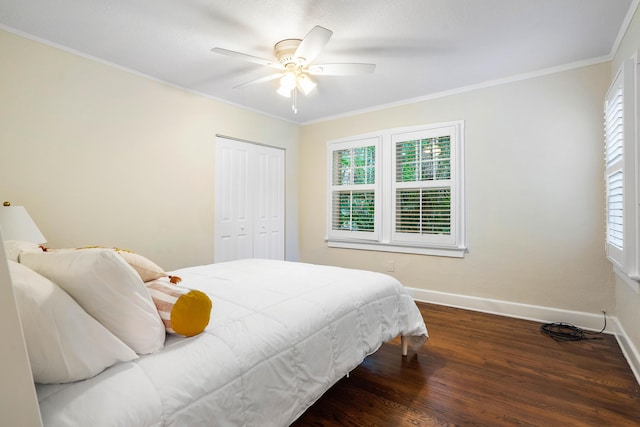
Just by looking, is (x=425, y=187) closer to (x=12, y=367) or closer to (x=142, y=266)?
(x=142, y=266)

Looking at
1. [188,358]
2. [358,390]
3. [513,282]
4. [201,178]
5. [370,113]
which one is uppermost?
[370,113]

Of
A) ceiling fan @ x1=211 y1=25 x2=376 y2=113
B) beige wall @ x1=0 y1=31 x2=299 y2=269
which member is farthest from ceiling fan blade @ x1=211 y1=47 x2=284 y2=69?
beige wall @ x1=0 y1=31 x2=299 y2=269

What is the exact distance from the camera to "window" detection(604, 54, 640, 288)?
6.17 feet

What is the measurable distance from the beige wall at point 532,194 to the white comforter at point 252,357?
153cm

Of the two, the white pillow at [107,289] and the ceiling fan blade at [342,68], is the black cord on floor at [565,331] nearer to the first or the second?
the ceiling fan blade at [342,68]

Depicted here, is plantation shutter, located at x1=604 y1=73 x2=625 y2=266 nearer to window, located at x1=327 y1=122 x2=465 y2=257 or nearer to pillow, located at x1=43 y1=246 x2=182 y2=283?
window, located at x1=327 y1=122 x2=465 y2=257

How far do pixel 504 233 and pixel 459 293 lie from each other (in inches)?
31.4

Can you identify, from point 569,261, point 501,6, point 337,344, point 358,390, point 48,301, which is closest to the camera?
point 48,301

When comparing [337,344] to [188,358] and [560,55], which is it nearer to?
[188,358]

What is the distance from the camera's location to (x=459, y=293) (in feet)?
11.1

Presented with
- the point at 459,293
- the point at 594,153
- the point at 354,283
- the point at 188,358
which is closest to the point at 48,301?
the point at 188,358

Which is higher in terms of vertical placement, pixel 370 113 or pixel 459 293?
pixel 370 113

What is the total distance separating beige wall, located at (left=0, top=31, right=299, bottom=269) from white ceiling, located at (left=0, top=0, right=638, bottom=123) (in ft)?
0.73

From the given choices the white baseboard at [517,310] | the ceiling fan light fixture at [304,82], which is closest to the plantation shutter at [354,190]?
the white baseboard at [517,310]
